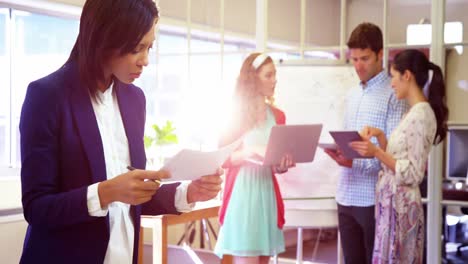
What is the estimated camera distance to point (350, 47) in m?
3.24

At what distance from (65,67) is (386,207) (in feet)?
6.41

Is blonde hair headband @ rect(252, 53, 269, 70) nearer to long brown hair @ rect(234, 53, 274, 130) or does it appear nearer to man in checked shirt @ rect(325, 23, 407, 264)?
long brown hair @ rect(234, 53, 274, 130)

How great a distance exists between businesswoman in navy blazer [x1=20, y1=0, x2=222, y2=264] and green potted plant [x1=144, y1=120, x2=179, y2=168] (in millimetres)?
2807

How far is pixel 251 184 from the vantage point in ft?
10.3

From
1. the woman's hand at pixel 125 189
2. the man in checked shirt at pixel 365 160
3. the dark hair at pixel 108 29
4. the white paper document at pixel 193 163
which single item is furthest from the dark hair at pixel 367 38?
the woman's hand at pixel 125 189

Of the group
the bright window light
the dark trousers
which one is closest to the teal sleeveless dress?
the dark trousers

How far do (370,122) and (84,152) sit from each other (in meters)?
2.11

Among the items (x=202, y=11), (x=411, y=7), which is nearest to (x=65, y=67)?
(x=202, y=11)

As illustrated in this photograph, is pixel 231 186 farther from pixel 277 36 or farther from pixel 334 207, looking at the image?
Result: pixel 277 36

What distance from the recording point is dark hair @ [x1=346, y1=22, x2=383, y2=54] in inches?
125

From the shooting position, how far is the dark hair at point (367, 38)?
10.4 ft

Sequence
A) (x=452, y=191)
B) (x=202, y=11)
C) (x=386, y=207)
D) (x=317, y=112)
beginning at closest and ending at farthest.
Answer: (x=386, y=207), (x=452, y=191), (x=317, y=112), (x=202, y=11)

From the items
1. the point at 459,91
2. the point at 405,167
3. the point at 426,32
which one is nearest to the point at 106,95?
the point at 405,167

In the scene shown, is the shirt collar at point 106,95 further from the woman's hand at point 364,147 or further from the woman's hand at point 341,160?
the woman's hand at point 341,160
